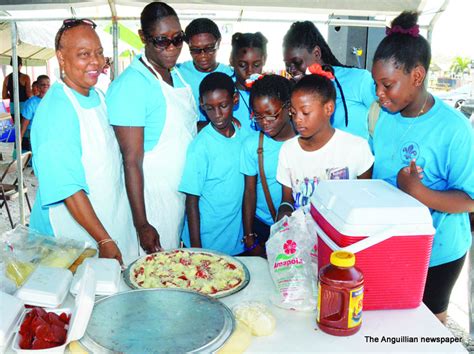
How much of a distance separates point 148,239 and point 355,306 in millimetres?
1098

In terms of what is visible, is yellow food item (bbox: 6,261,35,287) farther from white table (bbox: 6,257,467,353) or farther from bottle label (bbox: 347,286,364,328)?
bottle label (bbox: 347,286,364,328)

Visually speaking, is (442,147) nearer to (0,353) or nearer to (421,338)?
(421,338)

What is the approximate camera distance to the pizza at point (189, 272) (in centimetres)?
143

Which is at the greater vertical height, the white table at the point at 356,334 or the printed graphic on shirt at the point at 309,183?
the printed graphic on shirt at the point at 309,183

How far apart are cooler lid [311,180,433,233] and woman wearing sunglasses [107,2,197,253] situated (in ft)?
2.97

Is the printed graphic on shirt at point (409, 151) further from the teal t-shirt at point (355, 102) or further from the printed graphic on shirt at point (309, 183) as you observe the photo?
the teal t-shirt at point (355, 102)

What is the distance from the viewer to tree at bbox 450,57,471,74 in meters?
30.9

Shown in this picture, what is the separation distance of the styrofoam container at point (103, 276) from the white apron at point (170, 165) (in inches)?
31.6

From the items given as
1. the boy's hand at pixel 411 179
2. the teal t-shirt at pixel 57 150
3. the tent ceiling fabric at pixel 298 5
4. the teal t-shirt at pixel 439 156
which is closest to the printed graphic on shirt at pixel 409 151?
the teal t-shirt at pixel 439 156

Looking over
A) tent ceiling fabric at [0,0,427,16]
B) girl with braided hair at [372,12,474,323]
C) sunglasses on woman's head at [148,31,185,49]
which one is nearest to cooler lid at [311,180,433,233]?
girl with braided hair at [372,12,474,323]

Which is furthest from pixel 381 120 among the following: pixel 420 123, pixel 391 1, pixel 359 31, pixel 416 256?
pixel 359 31

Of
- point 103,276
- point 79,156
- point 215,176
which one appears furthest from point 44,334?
point 215,176

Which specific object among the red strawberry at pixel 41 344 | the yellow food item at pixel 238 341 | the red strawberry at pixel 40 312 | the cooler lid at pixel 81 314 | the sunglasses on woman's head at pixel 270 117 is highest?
the sunglasses on woman's head at pixel 270 117

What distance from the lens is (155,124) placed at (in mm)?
2139
